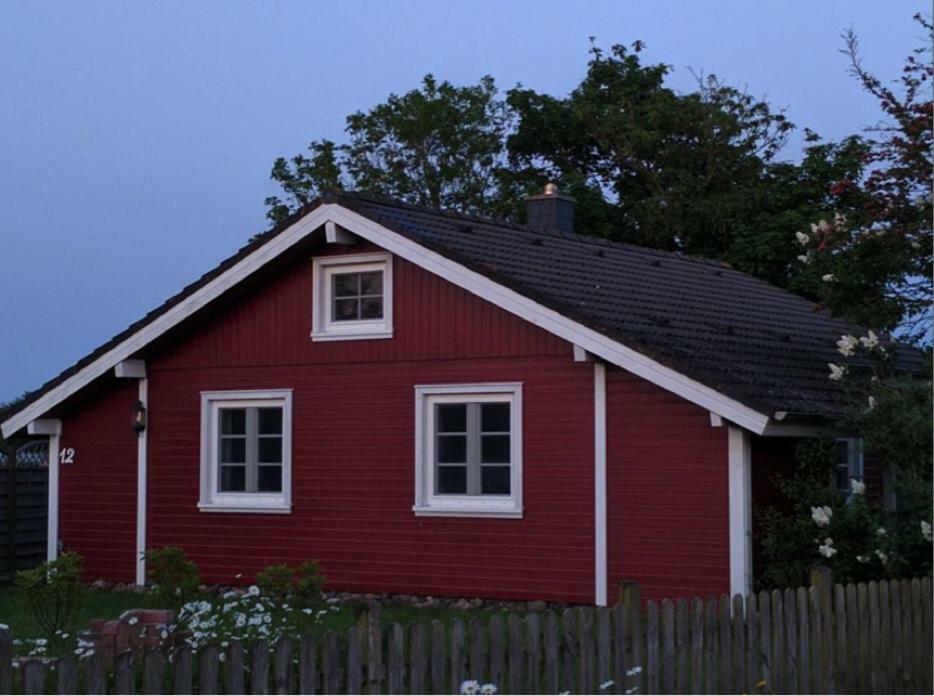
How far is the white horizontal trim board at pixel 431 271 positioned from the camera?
47.2 ft

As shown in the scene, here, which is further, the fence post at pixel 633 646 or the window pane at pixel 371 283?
the window pane at pixel 371 283

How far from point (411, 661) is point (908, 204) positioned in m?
9.62

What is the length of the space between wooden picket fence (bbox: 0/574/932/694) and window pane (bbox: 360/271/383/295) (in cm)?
871

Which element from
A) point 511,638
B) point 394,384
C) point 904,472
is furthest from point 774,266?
point 511,638

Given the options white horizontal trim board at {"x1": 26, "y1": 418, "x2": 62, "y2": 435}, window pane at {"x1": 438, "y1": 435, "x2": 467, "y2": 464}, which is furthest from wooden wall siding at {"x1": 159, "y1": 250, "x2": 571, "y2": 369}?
white horizontal trim board at {"x1": 26, "y1": 418, "x2": 62, "y2": 435}

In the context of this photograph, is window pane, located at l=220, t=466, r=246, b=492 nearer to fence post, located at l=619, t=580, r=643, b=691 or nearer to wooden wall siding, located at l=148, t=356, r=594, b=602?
wooden wall siding, located at l=148, t=356, r=594, b=602

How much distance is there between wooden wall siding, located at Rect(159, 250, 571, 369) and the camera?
16438 millimetres

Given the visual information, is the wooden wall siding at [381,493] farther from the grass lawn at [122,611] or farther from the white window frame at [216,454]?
the grass lawn at [122,611]

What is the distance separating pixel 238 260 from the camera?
17922 millimetres

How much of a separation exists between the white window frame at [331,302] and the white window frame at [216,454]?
0.96 meters

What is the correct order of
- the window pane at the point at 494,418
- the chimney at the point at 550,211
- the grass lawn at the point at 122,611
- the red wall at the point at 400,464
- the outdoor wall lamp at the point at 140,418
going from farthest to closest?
1. the chimney at the point at 550,211
2. the outdoor wall lamp at the point at 140,418
3. the window pane at the point at 494,418
4. the red wall at the point at 400,464
5. the grass lawn at the point at 122,611

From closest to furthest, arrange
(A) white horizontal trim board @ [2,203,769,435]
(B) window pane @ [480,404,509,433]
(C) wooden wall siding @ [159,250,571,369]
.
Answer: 1. (A) white horizontal trim board @ [2,203,769,435]
2. (C) wooden wall siding @ [159,250,571,369]
3. (B) window pane @ [480,404,509,433]

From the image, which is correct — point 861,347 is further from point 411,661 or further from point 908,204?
point 411,661

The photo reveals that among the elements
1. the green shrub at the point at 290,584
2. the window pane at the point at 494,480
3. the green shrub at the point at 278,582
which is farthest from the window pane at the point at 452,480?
the green shrub at the point at 278,582
